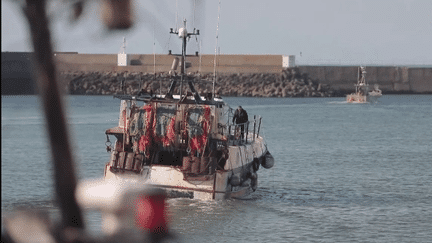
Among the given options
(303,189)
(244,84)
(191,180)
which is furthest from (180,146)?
(244,84)

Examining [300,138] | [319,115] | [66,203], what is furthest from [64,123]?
[319,115]

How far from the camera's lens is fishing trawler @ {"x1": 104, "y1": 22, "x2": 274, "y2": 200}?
20.8 meters

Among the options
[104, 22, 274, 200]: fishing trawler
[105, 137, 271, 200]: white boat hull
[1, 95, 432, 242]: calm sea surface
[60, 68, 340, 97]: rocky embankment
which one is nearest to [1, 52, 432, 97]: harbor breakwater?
[60, 68, 340, 97]: rocky embankment

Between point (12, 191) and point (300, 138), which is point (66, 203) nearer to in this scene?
point (12, 191)

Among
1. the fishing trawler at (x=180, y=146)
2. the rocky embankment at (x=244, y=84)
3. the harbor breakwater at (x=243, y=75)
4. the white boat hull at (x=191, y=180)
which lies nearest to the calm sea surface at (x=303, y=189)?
the white boat hull at (x=191, y=180)

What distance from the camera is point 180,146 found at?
851 inches

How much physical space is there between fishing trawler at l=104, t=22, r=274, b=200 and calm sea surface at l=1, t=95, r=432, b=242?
914mm

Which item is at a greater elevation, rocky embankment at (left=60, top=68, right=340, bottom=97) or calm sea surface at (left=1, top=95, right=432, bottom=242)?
rocky embankment at (left=60, top=68, right=340, bottom=97)

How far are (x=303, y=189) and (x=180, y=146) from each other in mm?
8127

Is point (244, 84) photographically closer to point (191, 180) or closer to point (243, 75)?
point (243, 75)

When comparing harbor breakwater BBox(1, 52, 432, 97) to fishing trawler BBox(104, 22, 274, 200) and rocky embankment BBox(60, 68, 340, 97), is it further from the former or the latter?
fishing trawler BBox(104, 22, 274, 200)

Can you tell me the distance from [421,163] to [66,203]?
38.1m

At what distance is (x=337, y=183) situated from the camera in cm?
3073

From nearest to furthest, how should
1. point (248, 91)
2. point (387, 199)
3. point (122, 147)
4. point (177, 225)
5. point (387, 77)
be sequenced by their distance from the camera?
1. point (177, 225)
2. point (122, 147)
3. point (387, 199)
4. point (248, 91)
5. point (387, 77)
